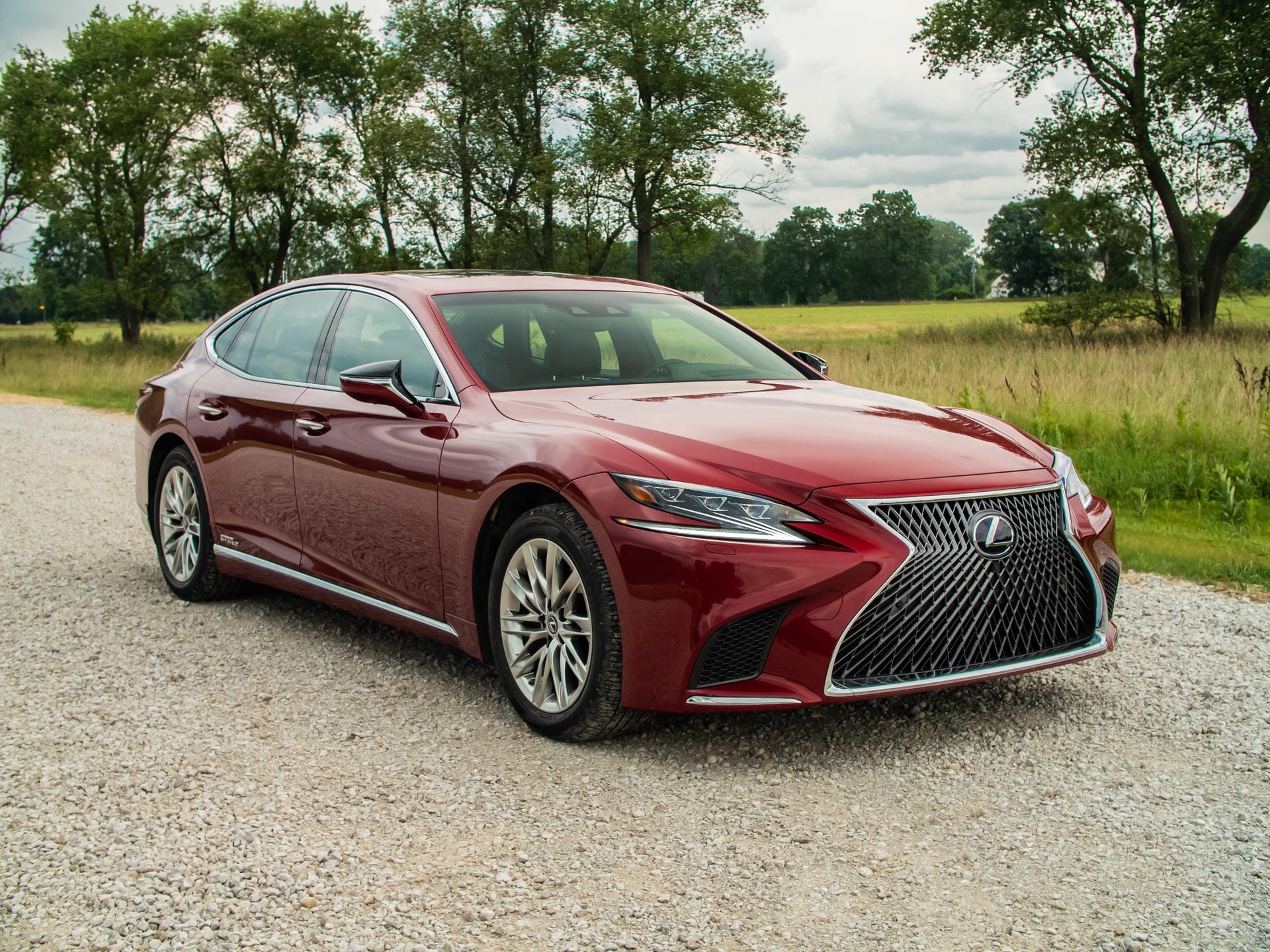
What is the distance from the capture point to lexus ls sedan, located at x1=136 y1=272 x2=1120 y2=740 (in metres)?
3.63

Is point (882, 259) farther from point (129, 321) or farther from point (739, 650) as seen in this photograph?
point (739, 650)

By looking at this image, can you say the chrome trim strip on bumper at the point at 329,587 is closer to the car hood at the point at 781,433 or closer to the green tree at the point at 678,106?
the car hood at the point at 781,433

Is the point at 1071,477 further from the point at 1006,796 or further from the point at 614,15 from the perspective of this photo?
the point at 614,15

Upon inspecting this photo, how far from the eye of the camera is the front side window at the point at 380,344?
4.83 meters

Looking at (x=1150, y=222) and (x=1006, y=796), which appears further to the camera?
(x=1150, y=222)


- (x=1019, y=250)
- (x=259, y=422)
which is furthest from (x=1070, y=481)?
(x=1019, y=250)

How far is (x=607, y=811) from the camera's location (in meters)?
3.55

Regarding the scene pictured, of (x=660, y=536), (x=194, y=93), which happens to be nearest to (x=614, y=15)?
(x=194, y=93)

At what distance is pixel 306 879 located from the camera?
3102 millimetres

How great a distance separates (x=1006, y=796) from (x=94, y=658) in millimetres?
3843

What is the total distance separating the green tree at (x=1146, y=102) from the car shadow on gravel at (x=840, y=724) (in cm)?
2171

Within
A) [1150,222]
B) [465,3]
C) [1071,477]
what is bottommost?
[1071,477]

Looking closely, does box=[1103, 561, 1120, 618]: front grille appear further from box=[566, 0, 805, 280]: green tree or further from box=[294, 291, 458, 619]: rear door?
box=[566, 0, 805, 280]: green tree

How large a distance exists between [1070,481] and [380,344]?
282cm
